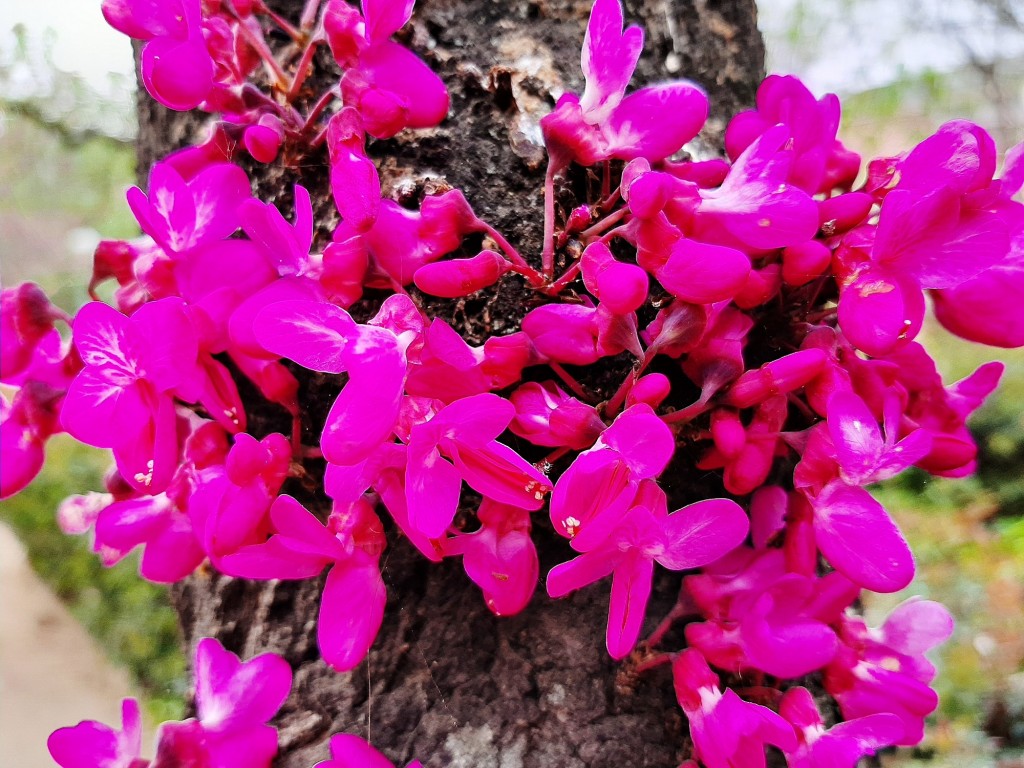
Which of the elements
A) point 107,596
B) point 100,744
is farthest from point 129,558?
point 100,744

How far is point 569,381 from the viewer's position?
1.34 feet

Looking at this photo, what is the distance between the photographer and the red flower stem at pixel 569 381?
0.41m

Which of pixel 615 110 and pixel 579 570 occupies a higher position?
pixel 615 110

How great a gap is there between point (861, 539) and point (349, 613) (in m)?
0.27

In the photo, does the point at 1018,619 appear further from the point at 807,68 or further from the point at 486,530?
the point at 486,530

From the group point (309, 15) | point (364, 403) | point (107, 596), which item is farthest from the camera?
point (107, 596)

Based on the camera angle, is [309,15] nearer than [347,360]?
No

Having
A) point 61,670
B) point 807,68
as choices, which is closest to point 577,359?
point 61,670

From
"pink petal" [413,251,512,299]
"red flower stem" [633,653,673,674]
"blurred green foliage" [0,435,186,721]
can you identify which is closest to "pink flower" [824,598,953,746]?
"red flower stem" [633,653,673,674]

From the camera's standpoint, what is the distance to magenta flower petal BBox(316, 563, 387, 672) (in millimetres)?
388

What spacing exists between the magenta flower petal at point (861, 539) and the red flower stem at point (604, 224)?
187 millimetres

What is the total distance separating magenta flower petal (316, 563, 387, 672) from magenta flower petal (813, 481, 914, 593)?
0.80ft

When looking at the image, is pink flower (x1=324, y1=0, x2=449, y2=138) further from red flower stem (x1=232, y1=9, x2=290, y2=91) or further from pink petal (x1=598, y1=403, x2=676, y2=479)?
pink petal (x1=598, y1=403, x2=676, y2=479)

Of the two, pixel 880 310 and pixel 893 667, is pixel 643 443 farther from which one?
pixel 893 667
